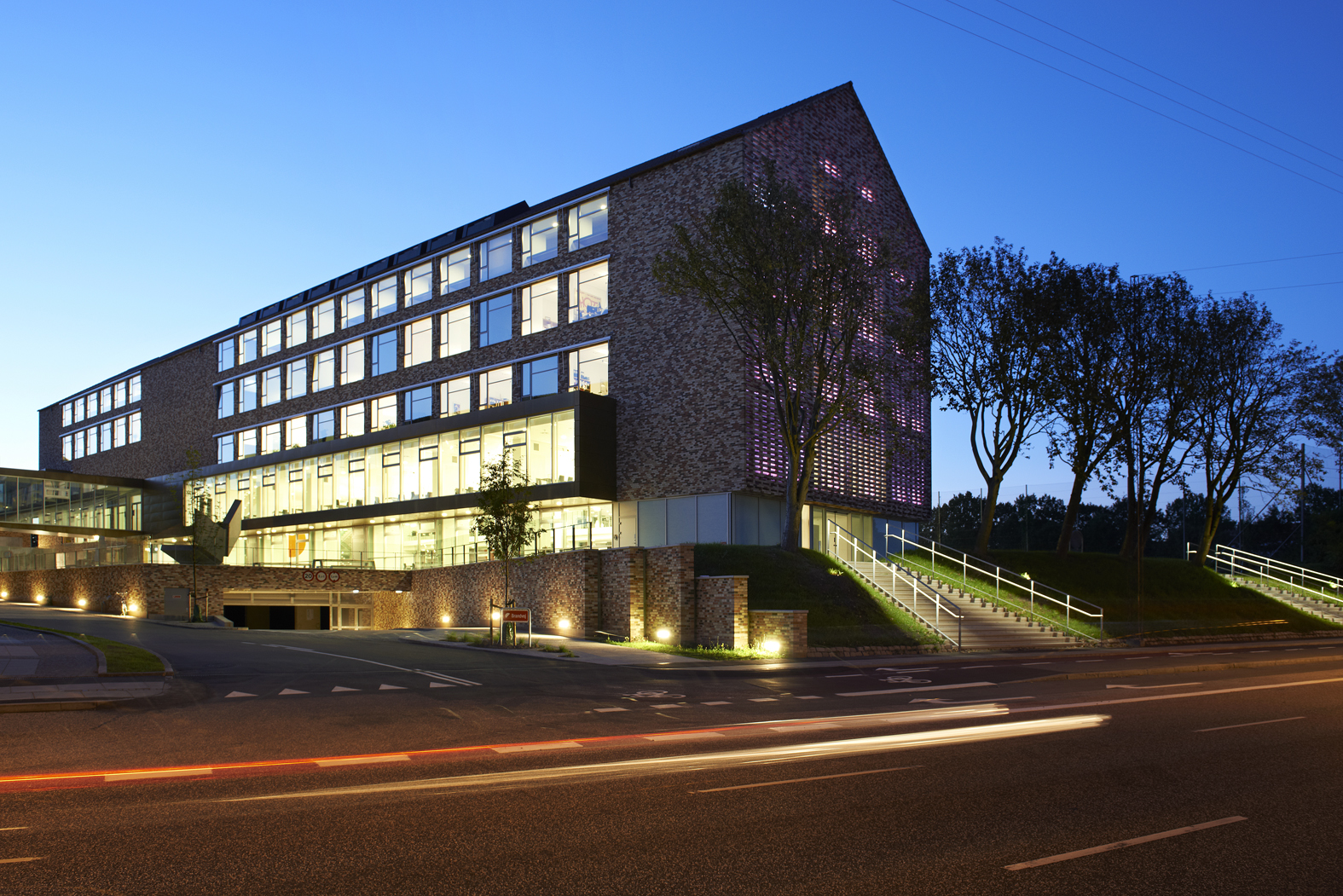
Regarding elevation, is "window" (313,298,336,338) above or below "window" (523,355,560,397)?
above

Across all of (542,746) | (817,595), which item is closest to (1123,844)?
(542,746)

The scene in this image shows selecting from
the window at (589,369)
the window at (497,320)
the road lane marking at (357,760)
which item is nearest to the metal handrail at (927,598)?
the window at (589,369)

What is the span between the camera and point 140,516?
69625 mm

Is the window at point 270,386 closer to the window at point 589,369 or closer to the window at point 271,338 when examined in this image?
the window at point 271,338

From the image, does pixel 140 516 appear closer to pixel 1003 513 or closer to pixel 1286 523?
pixel 1003 513

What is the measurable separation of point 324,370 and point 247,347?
10.3 meters

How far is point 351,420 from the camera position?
59.0m

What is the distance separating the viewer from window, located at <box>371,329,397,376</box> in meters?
56.7

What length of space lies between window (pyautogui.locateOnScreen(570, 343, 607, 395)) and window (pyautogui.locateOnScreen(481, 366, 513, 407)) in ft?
13.8

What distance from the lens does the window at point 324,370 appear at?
60.9 metres

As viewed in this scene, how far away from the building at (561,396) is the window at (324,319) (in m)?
0.12

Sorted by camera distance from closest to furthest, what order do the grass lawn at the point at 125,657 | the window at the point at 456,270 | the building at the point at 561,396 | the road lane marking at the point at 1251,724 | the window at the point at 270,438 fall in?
the road lane marking at the point at 1251,724
the grass lawn at the point at 125,657
the building at the point at 561,396
the window at the point at 456,270
the window at the point at 270,438

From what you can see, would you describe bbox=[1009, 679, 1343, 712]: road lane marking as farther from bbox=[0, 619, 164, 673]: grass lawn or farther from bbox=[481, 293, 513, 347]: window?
bbox=[481, 293, 513, 347]: window

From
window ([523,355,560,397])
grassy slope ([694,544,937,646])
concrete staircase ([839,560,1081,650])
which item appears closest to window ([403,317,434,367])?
window ([523,355,560,397])
